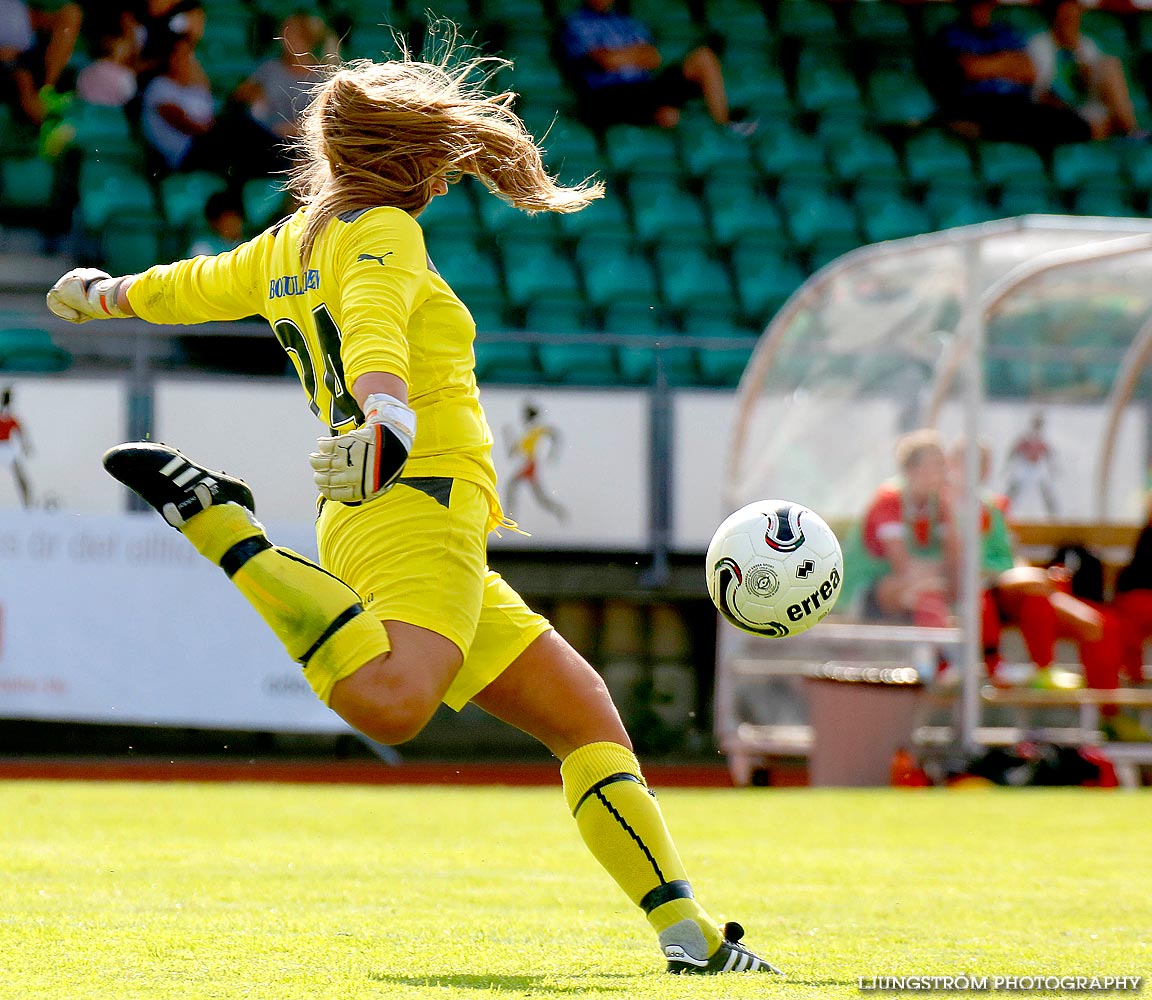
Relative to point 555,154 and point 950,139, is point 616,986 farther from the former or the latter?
point 950,139

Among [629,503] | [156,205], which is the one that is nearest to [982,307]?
[629,503]

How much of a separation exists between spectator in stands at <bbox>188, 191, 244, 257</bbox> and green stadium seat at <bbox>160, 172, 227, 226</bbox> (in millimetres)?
89

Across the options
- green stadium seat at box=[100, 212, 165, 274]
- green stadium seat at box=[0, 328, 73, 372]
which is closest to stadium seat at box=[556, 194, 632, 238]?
green stadium seat at box=[100, 212, 165, 274]

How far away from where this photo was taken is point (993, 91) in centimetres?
1469

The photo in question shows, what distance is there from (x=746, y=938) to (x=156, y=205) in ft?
29.5

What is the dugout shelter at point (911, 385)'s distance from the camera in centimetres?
960

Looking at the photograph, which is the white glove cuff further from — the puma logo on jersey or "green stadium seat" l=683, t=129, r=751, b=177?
"green stadium seat" l=683, t=129, r=751, b=177

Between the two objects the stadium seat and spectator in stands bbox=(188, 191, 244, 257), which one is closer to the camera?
spectator in stands bbox=(188, 191, 244, 257)

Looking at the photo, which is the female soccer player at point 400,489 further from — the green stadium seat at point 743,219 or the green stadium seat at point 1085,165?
the green stadium seat at point 1085,165

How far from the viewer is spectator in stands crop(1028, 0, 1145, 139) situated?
586 inches

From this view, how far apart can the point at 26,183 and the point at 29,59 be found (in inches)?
39.6

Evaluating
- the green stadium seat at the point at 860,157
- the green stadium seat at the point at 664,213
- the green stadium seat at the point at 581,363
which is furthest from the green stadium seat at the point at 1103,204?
the green stadium seat at the point at 581,363

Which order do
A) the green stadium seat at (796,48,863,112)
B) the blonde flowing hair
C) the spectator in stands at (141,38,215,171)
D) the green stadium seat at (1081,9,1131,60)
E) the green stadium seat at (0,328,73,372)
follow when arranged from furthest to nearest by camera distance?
the green stadium seat at (1081,9,1131,60) < the green stadium seat at (796,48,863,112) < the spectator in stands at (141,38,215,171) < the green stadium seat at (0,328,73,372) < the blonde flowing hair

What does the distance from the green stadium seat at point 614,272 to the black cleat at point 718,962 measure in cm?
918
